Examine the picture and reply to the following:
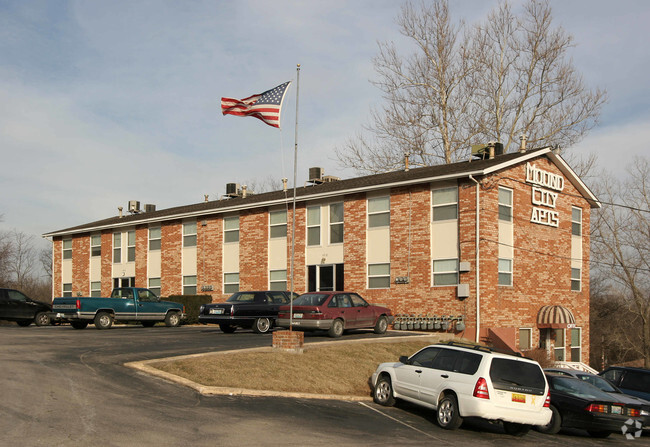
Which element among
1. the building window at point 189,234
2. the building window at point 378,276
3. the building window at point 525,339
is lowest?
the building window at point 525,339

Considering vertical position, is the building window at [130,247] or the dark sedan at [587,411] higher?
the building window at [130,247]

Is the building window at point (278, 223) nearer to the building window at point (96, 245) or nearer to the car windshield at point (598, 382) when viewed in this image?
the building window at point (96, 245)

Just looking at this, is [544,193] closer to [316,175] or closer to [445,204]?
[445,204]

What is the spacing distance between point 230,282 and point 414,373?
22.5 meters

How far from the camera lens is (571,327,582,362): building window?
3138 centimetres

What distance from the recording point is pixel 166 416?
11.2 meters

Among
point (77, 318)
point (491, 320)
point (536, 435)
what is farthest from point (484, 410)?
point (77, 318)

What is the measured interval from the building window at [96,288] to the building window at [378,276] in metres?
20.8

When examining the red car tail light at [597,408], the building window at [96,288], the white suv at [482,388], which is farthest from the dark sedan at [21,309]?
the red car tail light at [597,408]

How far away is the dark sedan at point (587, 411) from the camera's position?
14.2m

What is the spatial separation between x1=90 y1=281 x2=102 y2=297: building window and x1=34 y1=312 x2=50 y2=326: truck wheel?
11.4 metres

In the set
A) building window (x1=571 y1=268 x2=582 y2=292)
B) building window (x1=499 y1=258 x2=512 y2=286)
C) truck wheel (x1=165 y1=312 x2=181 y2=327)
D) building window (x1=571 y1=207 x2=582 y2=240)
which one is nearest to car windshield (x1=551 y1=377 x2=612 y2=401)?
building window (x1=499 y1=258 x2=512 y2=286)

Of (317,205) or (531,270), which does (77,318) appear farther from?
(531,270)

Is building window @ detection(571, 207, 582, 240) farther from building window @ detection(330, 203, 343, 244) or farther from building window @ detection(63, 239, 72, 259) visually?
building window @ detection(63, 239, 72, 259)
